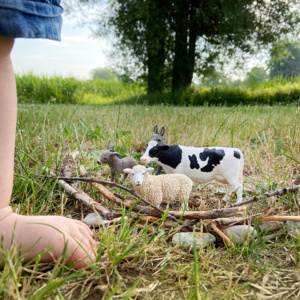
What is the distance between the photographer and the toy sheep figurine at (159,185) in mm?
1521

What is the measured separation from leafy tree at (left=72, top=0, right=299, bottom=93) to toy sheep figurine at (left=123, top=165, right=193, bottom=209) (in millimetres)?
9818

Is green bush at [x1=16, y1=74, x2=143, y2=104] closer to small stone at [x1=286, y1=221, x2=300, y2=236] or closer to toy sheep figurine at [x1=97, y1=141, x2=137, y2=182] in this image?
toy sheep figurine at [x1=97, y1=141, x2=137, y2=182]

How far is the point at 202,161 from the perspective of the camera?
5.50ft

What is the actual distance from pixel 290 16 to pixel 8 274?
13517 millimetres

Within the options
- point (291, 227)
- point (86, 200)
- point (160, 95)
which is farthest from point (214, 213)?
point (160, 95)

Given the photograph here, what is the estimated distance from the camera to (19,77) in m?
12.7

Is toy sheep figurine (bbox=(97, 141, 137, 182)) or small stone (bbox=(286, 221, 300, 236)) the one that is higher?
toy sheep figurine (bbox=(97, 141, 137, 182))

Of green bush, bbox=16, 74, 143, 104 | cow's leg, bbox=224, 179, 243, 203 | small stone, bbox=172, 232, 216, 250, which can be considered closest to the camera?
small stone, bbox=172, 232, 216, 250

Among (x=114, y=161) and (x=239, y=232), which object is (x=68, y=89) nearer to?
(x=114, y=161)

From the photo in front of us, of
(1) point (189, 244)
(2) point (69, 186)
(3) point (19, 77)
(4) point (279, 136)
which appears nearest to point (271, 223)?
(1) point (189, 244)

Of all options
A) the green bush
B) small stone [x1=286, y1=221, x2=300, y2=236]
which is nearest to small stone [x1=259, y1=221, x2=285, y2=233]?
small stone [x1=286, y1=221, x2=300, y2=236]

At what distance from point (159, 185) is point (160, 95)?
1014 centimetres

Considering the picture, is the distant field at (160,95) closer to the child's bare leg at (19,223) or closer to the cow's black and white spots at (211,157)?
the cow's black and white spots at (211,157)

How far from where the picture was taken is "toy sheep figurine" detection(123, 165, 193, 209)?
1521 millimetres
